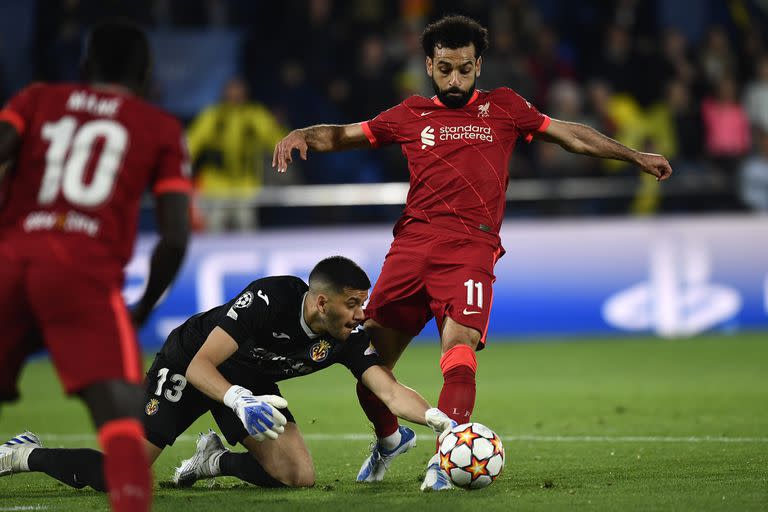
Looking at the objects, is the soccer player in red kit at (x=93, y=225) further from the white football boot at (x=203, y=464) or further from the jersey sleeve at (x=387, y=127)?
the jersey sleeve at (x=387, y=127)

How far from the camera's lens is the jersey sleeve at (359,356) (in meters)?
6.41

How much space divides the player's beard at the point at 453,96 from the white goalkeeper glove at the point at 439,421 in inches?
71.3

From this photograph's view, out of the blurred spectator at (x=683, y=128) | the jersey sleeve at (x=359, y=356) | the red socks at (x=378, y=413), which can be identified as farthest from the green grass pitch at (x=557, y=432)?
the blurred spectator at (x=683, y=128)

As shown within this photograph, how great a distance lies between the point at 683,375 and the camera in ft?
37.8

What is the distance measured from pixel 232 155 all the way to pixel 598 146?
8195 millimetres

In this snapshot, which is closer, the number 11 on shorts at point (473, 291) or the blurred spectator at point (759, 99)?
the number 11 on shorts at point (473, 291)

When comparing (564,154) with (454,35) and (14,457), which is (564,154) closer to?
(454,35)

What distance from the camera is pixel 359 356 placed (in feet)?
21.1

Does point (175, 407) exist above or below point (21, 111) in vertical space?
below

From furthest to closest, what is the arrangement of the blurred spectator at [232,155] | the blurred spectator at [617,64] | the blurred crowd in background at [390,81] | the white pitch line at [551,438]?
the blurred spectator at [617,64] < the blurred crowd in background at [390,81] < the blurred spectator at [232,155] < the white pitch line at [551,438]

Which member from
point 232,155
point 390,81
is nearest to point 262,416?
point 232,155

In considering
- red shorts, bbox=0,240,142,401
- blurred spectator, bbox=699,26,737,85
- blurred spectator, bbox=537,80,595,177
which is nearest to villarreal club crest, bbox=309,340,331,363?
red shorts, bbox=0,240,142,401

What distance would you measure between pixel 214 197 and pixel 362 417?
5602 mm

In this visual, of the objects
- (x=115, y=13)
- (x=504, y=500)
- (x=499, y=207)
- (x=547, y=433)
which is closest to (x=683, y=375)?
(x=547, y=433)
